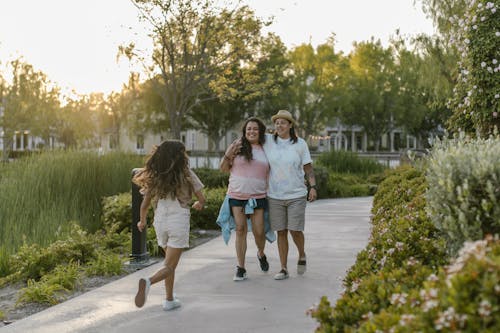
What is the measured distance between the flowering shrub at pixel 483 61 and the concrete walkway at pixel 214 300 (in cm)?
329

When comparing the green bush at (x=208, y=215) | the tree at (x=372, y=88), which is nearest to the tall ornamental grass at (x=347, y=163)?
the green bush at (x=208, y=215)

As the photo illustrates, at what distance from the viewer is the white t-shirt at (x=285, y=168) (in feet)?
21.7

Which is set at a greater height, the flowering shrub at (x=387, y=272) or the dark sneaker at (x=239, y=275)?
the flowering shrub at (x=387, y=272)

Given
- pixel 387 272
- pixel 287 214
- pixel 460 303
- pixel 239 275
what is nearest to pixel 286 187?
pixel 287 214

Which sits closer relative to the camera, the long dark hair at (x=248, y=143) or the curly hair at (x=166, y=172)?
the curly hair at (x=166, y=172)

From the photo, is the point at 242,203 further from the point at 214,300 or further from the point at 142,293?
the point at 142,293

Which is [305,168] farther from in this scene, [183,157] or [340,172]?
[340,172]

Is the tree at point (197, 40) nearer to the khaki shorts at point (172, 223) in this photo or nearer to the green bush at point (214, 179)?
the green bush at point (214, 179)

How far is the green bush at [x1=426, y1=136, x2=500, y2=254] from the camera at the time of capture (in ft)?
10.8

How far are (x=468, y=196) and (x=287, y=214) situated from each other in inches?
133

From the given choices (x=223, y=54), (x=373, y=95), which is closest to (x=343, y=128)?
(x=373, y=95)

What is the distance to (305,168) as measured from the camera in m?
6.91

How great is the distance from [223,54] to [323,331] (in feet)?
63.7

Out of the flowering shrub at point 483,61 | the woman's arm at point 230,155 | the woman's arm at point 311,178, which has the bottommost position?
the woman's arm at point 311,178
